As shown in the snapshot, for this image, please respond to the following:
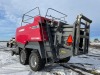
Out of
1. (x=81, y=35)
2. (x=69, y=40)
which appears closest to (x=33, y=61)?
(x=69, y=40)

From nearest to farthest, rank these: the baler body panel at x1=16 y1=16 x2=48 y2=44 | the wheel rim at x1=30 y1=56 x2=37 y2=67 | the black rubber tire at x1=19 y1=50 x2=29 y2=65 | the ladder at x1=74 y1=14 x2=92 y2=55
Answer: the ladder at x1=74 y1=14 x2=92 y2=55 → the baler body panel at x1=16 y1=16 x2=48 y2=44 → the wheel rim at x1=30 y1=56 x2=37 y2=67 → the black rubber tire at x1=19 y1=50 x2=29 y2=65

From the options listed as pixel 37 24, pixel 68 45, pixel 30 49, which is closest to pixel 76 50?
pixel 68 45

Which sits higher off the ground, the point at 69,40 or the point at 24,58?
the point at 69,40

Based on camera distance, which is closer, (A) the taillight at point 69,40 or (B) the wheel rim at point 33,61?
(A) the taillight at point 69,40

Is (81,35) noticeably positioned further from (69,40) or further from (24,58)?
(24,58)

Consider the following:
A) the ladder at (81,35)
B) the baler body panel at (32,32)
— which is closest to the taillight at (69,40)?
the ladder at (81,35)

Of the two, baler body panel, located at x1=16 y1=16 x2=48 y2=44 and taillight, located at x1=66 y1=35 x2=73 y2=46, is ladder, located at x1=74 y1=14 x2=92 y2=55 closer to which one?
taillight, located at x1=66 y1=35 x2=73 y2=46

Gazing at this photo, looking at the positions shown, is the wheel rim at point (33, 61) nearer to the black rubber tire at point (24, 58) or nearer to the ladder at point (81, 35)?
the black rubber tire at point (24, 58)

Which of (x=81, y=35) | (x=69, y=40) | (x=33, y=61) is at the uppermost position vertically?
(x=81, y=35)

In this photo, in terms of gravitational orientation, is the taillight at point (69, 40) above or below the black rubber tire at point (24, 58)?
above

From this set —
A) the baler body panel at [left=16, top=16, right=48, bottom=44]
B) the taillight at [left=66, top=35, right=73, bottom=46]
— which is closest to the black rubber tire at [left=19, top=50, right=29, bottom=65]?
the baler body panel at [left=16, top=16, right=48, bottom=44]

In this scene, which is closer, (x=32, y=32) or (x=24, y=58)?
(x=32, y=32)

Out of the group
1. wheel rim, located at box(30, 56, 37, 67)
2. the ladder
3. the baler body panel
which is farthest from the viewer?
wheel rim, located at box(30, 56, 37, 67)

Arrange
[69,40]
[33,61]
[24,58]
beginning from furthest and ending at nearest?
1. [24,58]
2. [33,61]
3. [69,40]
